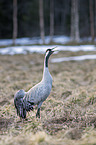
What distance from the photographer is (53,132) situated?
3.36 meters

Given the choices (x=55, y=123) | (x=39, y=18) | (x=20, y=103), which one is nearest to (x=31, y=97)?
(x=20, y=103)

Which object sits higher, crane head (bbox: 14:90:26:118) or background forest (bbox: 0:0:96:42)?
background forest (bbox: 0:0:96:42)

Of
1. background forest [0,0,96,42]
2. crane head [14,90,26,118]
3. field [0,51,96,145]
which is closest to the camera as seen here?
field [0,51,96,145]

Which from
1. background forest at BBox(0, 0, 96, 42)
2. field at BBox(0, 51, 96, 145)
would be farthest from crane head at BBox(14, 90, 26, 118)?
background forest at BBox(0, 0, 96, 42)

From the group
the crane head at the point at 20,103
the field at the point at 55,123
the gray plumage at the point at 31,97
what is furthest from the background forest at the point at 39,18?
the crane head at the point at 20,103

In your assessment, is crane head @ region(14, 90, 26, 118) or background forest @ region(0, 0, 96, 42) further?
background forest @ region(0, 0, 96, 42)

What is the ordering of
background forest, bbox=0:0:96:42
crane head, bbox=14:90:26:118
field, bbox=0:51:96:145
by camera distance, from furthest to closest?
1. background forest, bbox=0:0:96:42
2. crane head, bbox=14:90:26:118
3. field, bbox=0:51:96:145

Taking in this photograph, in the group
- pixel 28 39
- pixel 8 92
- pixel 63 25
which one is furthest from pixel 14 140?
pixel 63 25

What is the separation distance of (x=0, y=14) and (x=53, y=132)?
2618 cm

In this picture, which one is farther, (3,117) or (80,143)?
(3,117)

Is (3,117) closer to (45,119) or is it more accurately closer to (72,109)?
(45,119)

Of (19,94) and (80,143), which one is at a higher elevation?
(19,94)

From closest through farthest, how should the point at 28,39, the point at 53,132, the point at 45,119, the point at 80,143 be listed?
the point at 80,143
the point at 53,132
the point at 45,119
the point at 28,39

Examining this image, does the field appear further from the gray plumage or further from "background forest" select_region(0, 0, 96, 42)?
"background forest" select_region(0, 0, 96, 42)
